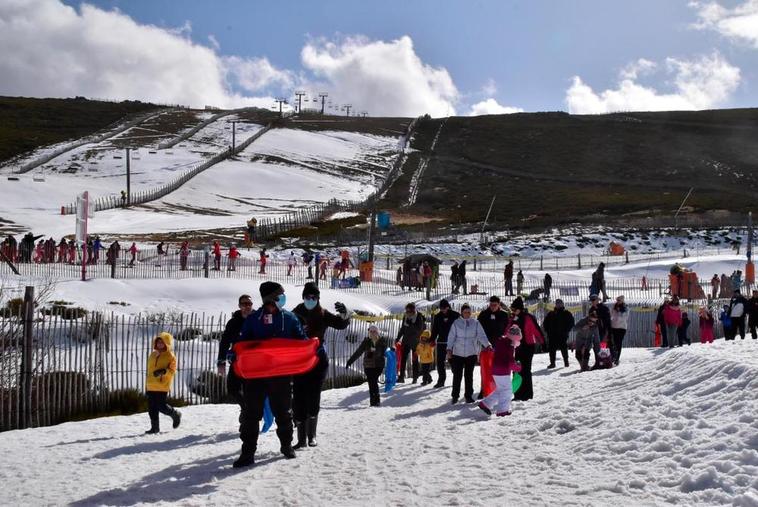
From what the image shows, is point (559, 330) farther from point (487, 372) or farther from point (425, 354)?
point (487, 372)

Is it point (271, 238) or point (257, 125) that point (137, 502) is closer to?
point (271, 238)

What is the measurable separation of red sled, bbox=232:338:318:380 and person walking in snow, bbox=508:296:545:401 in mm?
4567

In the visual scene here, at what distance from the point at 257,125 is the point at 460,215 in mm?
50475

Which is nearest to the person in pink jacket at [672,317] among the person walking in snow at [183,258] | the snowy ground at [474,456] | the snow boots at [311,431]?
the snowy ground at [474,456]

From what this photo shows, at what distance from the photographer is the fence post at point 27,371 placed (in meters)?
11.8

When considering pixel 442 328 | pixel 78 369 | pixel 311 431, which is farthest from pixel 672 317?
pixel 78 369

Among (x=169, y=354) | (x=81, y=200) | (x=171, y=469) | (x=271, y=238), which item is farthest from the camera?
(x=271, y=238)

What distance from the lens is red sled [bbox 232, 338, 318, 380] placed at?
23.8 ft

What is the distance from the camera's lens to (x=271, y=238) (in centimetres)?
5372

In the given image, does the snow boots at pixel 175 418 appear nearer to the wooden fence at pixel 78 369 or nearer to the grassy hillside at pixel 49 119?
the wooden fence at pixel 78 369

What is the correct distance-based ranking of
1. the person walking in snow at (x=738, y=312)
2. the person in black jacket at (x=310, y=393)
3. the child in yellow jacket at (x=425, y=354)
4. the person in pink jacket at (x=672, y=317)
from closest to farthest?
the person in black jacket at (x=310, y=393) < the child in yellow jacket at (x=425, y=354) < the person in pink jacket at (x=672, y=317) < the person walking in snow at (x=738, y=312)

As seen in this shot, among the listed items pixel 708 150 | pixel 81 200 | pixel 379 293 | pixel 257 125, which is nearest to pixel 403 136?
pixel 257 125

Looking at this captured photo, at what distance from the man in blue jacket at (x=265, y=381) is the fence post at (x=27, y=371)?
5.69m

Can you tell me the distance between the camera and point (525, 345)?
1214 centimetres
